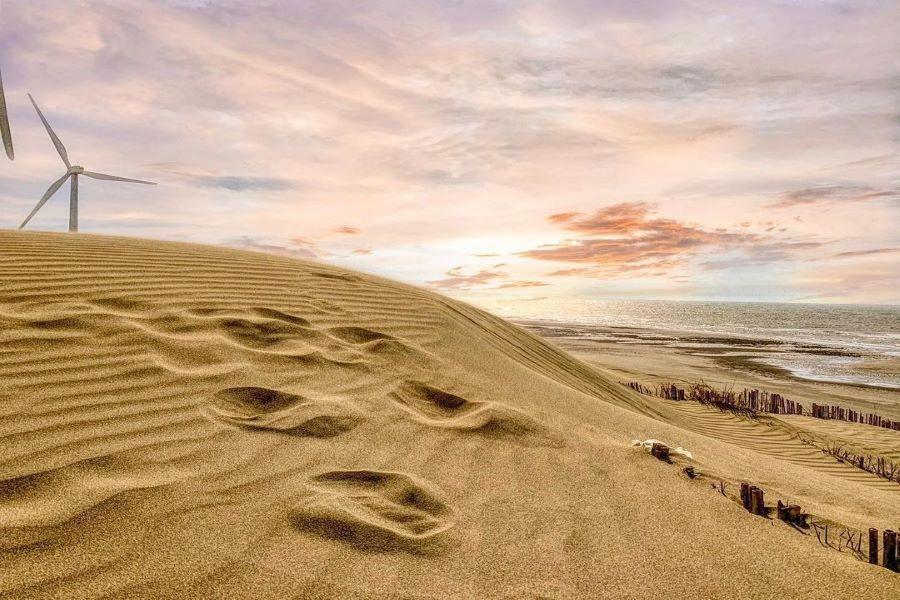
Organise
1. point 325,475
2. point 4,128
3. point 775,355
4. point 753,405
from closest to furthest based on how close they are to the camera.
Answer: point 325,475 → point 753,405 → point 4,128 → point 775,355

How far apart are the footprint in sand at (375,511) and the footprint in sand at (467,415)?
72cm

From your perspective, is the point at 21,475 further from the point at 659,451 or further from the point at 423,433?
the point at 659,451

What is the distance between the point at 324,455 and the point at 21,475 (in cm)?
107

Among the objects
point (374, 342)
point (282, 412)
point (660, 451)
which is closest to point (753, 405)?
point (660, 451)

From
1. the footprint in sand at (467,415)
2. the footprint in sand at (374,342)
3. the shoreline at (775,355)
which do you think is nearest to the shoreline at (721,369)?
the shoreline at (775,355)

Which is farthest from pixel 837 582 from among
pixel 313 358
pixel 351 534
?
pixel 313 358

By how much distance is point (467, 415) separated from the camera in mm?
3111

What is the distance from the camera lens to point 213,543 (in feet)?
5.53

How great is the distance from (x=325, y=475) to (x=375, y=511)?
30 centimetres

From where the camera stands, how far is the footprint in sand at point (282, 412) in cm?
→ 256

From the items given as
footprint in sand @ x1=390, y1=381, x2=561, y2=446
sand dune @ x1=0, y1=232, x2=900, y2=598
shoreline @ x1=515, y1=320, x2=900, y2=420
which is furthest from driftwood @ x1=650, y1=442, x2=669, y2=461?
shoreline @ x1=515, y1=320, x2=900, y2=420

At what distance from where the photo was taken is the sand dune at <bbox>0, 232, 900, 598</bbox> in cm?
165

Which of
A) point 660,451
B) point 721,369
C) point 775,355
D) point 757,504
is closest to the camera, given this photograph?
point 757,504

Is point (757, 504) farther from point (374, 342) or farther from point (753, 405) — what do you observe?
point (753, 405)
